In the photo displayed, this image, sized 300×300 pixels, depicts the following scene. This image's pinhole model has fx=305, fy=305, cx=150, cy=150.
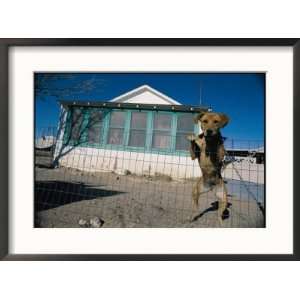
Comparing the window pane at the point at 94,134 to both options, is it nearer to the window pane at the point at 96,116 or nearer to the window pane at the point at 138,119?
the window pane at the point at 96,116

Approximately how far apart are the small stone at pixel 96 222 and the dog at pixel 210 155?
606 mm

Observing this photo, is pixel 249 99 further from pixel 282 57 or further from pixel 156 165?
pixel 156 165

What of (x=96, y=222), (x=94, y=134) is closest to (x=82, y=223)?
(x=96, y=222)

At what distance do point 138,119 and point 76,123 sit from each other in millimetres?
416

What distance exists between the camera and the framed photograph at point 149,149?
1.88m

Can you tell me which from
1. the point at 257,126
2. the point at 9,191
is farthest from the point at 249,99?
the point at 9,191

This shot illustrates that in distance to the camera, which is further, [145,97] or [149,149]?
[149,149]

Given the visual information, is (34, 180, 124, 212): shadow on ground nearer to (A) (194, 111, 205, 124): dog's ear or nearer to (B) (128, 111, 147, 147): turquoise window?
(B) (128, 111, 147, 147): turquoise window

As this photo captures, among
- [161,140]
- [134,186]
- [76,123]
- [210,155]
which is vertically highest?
[76,123]

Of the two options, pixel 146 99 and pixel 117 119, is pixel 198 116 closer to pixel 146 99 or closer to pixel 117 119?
pixel 146 99

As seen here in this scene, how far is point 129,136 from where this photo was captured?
2098 mm

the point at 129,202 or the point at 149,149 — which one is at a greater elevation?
the point at 149,149

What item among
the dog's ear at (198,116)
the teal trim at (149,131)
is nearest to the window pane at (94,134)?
the teal trim at (149,131)

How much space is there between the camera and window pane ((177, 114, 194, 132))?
2.03 meters
